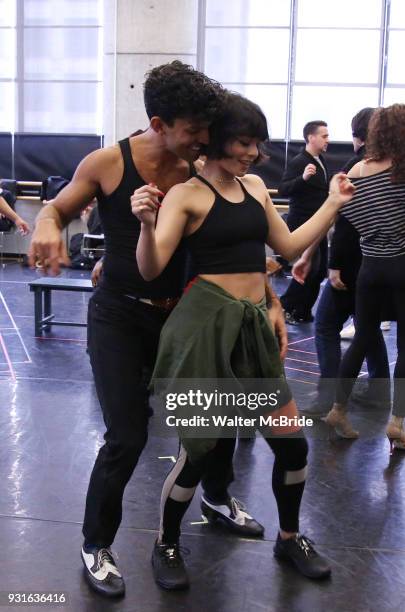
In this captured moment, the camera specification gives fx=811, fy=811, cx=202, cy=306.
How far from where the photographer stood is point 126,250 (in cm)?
249

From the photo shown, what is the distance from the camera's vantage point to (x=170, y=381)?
2426 mm

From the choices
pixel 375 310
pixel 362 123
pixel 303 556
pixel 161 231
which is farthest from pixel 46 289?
pixel 161 231

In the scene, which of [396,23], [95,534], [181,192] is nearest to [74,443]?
[95,534]

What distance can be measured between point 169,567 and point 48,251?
1.12 metres

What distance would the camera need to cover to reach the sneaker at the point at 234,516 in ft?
9.86

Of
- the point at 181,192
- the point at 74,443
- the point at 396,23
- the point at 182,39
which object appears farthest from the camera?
the point at 396,23

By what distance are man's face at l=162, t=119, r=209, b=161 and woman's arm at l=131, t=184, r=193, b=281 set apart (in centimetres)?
12

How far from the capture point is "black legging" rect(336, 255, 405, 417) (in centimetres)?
373

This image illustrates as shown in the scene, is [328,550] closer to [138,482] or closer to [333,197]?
[138,482]

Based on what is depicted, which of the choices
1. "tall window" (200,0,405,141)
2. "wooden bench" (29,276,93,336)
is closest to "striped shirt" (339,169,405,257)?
"wooden bench" (29,276,93,336)

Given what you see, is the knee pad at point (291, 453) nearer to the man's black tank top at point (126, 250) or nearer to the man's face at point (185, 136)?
the man's black tank top at point (126, 250)

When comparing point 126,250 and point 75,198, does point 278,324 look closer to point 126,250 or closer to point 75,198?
point 126,250

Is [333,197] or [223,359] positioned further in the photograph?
[333,197]

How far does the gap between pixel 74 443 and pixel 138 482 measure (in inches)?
22.8
